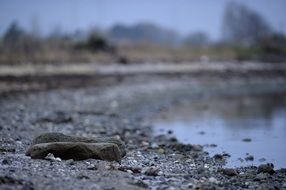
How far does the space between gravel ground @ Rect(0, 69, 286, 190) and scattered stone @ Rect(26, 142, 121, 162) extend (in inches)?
7.4

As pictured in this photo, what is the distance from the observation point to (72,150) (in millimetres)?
11172

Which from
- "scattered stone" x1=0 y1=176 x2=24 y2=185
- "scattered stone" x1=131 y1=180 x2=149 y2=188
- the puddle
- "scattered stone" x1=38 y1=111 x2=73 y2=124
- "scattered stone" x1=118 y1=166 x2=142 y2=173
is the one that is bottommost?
the puddle

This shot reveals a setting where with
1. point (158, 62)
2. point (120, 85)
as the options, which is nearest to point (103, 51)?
point (158, 62)

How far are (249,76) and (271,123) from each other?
91.9 feet

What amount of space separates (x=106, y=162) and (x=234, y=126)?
1144 cm

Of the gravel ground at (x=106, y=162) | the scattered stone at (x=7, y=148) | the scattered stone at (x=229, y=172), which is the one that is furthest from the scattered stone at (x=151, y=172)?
the scattered stone at (x=7, y=148)

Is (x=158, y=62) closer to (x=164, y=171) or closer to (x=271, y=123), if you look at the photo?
(x=271, y=123)

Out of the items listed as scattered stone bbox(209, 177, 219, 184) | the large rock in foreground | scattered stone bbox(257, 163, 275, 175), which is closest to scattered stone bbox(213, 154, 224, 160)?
scattered stone bbox(257, 163, 275, 175)

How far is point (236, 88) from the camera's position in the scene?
4222cm

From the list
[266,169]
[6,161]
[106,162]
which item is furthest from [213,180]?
[6,161]

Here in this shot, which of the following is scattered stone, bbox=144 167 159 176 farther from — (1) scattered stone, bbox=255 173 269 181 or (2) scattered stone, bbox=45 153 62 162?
(1) scattered stone, bbox=255 173 269 181

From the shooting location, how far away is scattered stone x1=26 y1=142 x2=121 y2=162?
11.0 metres

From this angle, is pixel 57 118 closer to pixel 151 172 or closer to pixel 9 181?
pixel 151 172

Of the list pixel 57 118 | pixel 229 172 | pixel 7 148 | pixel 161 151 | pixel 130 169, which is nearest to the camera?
pixel 130 169
